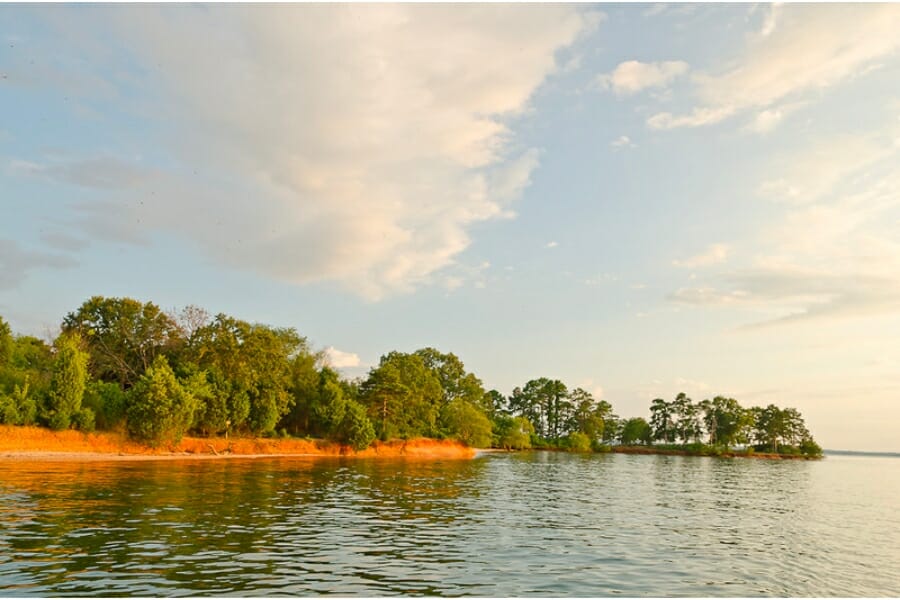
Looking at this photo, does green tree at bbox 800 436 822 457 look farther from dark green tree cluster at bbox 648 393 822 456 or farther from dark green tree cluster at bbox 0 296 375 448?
dark green tree cluster at bbox 0 296 375 448

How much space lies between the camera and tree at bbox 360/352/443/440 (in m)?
108

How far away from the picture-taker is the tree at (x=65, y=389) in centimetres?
6612

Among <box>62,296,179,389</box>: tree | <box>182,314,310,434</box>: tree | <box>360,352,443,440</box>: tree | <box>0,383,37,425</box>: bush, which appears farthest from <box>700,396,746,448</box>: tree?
<box>0,383,37,425</box>: bush

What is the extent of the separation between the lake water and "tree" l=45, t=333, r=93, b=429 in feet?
82.3

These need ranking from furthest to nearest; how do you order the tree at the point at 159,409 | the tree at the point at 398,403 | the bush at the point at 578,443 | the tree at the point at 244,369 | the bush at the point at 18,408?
the bush at the point at 578,443
the tree at the point at 398,403
the tree at the point at 244,369
the tree at the point at 159,409
the bush at the point at 18,408

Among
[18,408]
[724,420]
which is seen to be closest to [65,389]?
[18,408]

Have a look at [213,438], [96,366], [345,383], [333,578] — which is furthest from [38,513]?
[345,383]

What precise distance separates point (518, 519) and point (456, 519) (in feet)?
11.8

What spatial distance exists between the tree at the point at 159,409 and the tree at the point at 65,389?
5455mm

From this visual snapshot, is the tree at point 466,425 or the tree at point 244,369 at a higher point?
the tree at point 244,369

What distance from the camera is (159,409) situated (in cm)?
7162

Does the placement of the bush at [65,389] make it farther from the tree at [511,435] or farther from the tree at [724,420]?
the tree at [724,420]

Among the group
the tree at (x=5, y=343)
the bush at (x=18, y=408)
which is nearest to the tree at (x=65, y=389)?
the bush at (x=18, y=408)

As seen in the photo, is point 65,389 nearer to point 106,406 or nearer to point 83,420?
point 83,420
